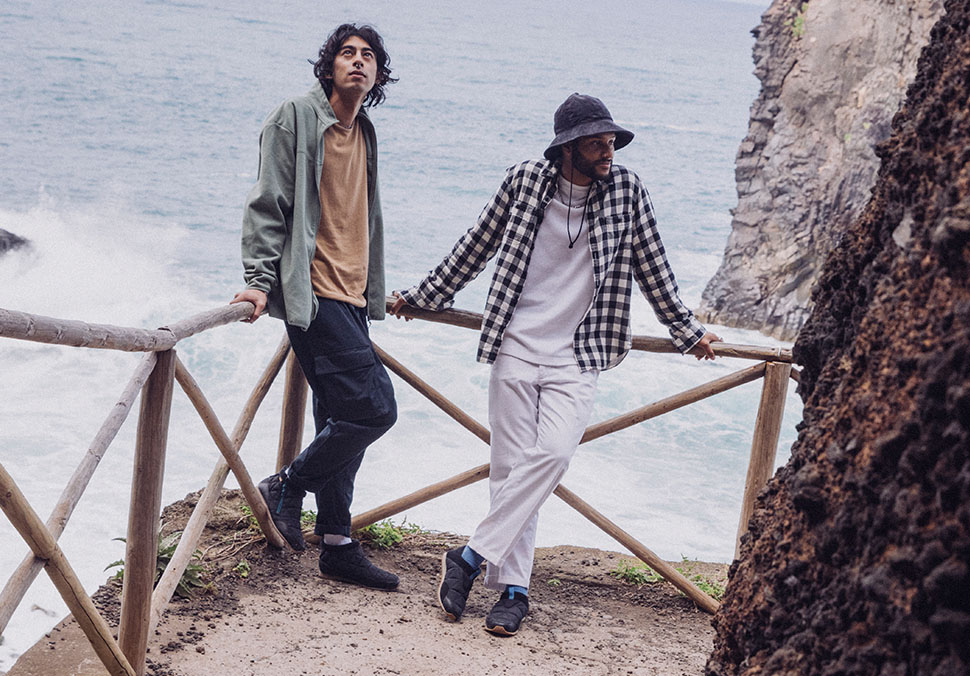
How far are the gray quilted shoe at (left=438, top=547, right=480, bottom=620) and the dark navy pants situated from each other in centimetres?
52

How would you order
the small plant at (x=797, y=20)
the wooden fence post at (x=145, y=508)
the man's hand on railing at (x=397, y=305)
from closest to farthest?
the wooden fence post at (x=145, y=508) < the man's hand on railing at (x=397, y=305) < the small plant at (x=797, y=20)

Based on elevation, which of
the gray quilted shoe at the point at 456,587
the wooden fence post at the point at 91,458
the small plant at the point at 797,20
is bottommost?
the gray quilted shoe at the point at 456,587

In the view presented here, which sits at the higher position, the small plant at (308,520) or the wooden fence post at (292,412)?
the wooden fence post at (292,412)

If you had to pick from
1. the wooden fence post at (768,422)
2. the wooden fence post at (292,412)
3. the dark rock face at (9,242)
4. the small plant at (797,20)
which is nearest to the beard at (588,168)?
the wooden fence post at (768,422)

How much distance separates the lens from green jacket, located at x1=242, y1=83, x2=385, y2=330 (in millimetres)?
3043

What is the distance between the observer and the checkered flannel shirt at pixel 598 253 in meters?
3.29

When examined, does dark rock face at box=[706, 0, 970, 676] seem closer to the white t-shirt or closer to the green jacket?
the white t-shirt

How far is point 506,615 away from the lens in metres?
3.30

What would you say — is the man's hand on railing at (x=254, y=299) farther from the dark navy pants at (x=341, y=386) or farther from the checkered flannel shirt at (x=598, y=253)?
the checkered flannel shirt at (x=598, y=253)

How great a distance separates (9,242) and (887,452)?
19145 millimetres

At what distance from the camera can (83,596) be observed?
229cm

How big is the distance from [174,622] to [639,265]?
1.93 metres

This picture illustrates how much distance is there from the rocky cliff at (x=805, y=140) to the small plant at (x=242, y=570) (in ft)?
41.7

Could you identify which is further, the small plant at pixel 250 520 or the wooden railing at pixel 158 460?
the small plant at pixel 250 520
